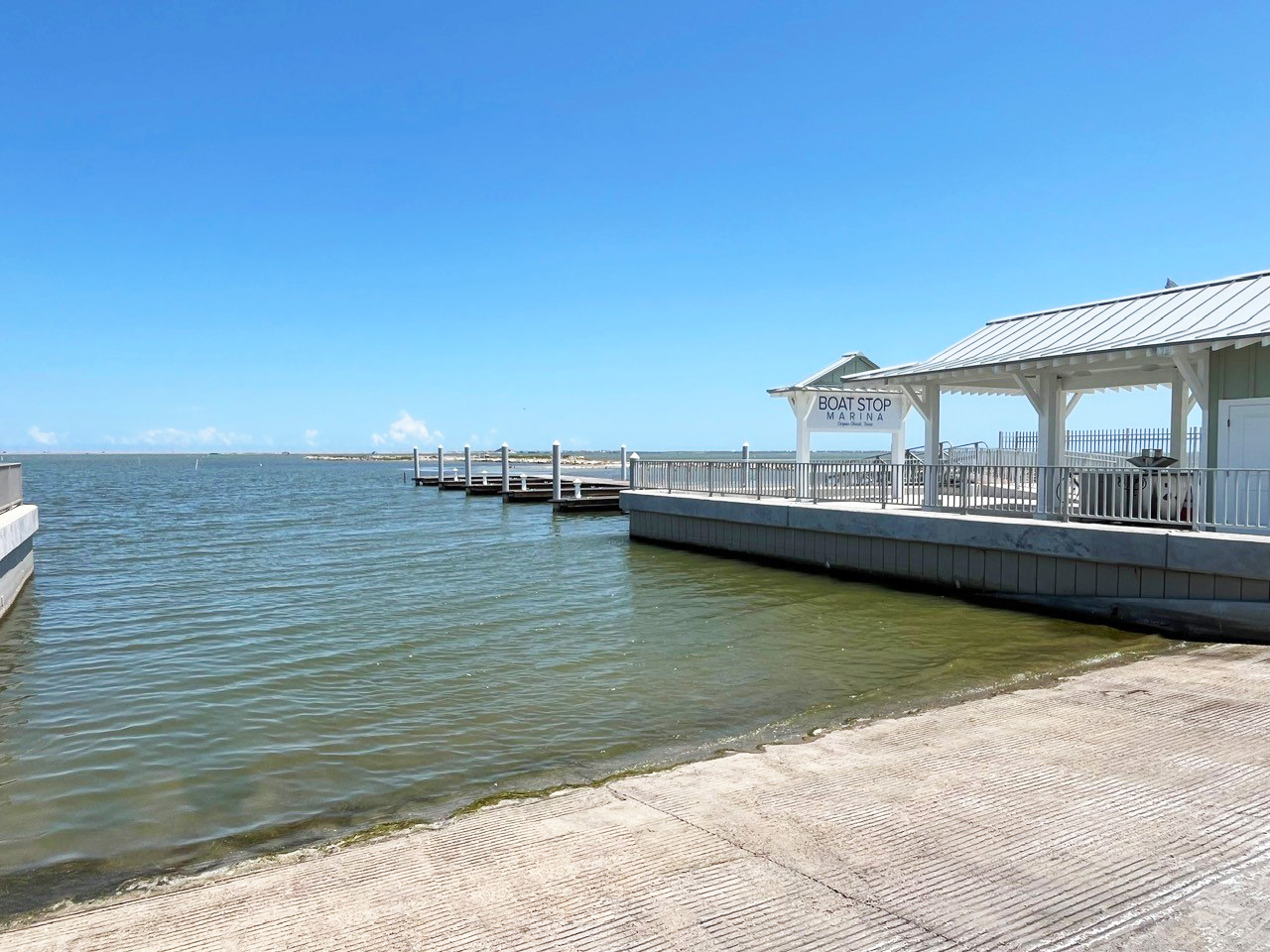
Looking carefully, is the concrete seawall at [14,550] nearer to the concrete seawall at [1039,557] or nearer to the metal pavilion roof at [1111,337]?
the concrete seawall at [1039,557]

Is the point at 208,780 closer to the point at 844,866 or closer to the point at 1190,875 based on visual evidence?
the point at 844,866

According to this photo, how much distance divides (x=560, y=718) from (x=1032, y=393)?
11.3 meters

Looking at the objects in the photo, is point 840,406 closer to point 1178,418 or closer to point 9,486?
point 1178,418

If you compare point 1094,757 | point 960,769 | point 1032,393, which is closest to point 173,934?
point 960,769

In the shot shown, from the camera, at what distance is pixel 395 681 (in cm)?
945

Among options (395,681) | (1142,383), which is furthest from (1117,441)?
(395,681)

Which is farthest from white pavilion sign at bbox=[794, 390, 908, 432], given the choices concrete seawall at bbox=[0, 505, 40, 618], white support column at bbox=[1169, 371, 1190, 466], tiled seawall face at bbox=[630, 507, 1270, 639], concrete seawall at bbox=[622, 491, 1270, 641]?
concrete seawall at bbox=[0, 505, 40, 618]

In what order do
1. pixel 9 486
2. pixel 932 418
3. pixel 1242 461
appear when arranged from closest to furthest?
pixel 1242 461, pixel 9 486, pixel 932 418

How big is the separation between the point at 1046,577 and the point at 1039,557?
1.01ft

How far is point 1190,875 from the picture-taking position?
13.3 ft

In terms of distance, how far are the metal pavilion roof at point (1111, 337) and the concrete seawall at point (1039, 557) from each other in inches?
104

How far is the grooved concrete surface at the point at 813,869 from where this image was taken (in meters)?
3.67

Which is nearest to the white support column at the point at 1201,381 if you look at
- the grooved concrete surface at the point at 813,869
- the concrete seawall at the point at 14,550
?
the grooved concrete surface at the point at 813,869

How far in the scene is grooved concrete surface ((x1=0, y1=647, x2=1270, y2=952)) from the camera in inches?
144
